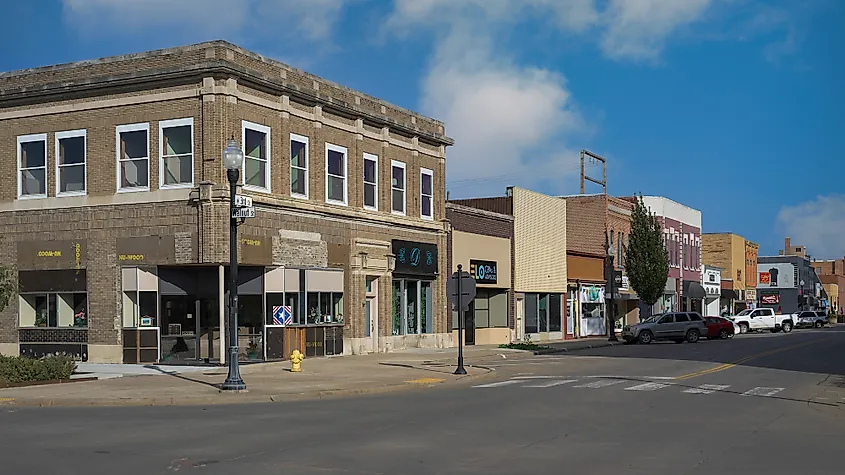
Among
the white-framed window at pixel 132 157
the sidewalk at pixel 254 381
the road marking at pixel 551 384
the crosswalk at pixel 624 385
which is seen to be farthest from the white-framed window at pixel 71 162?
the road marking at pixel 551 384

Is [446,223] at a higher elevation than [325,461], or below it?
higher

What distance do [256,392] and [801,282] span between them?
113 m

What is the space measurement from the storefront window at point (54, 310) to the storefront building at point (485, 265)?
661 inches

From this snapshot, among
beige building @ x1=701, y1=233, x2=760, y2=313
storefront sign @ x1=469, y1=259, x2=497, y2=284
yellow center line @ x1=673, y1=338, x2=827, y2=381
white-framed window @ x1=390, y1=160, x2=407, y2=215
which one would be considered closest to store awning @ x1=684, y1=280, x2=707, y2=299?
beige building @ x1=701, y1=233, x2=760, y2=313

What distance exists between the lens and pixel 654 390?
21.8 m

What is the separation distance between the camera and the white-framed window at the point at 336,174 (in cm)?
3450

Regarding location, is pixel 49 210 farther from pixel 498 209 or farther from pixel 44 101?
pixel 498 209

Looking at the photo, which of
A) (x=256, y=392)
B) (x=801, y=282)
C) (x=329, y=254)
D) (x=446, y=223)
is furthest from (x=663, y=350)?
(x=801, y=282)

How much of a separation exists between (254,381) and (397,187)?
15.9 m

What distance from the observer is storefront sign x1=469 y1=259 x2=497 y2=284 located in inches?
1762

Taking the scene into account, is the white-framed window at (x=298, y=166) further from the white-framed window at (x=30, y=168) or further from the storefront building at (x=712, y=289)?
the storefront building at (x=712, y=289)

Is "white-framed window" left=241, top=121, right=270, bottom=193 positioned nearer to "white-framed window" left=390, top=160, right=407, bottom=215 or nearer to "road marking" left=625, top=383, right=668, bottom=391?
"white-framed window" left=390, top=160, right=407, bottom=215

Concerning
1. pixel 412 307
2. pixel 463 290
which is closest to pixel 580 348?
pixel 412 307

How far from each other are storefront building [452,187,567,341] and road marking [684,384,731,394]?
2551 centimetres
